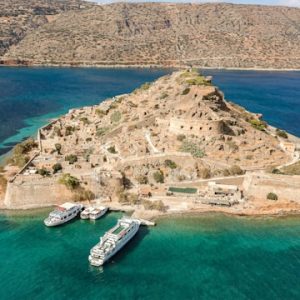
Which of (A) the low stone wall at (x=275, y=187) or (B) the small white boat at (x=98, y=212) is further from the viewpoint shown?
(A) the low stone wall at (x=275, y=187)

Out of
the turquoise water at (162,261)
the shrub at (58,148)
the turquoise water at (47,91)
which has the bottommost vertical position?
the turquoise water at (47,91)

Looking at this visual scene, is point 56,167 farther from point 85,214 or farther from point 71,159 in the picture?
point 85,214

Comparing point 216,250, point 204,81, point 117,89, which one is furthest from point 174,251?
point 117,89

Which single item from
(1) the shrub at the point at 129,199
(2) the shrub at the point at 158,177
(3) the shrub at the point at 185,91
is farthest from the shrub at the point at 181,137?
(3) the shrub at the point at 185,91

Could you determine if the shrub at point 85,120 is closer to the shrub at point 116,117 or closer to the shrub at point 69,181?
the shrub at point 116,117

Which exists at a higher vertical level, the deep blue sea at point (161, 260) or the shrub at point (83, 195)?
the shrub at point (83, 195)

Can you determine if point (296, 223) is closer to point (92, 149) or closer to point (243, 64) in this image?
point (92, 149)

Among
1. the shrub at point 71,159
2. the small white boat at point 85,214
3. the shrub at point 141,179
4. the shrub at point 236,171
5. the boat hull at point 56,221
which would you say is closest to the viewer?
the boat hull at point 56,221
